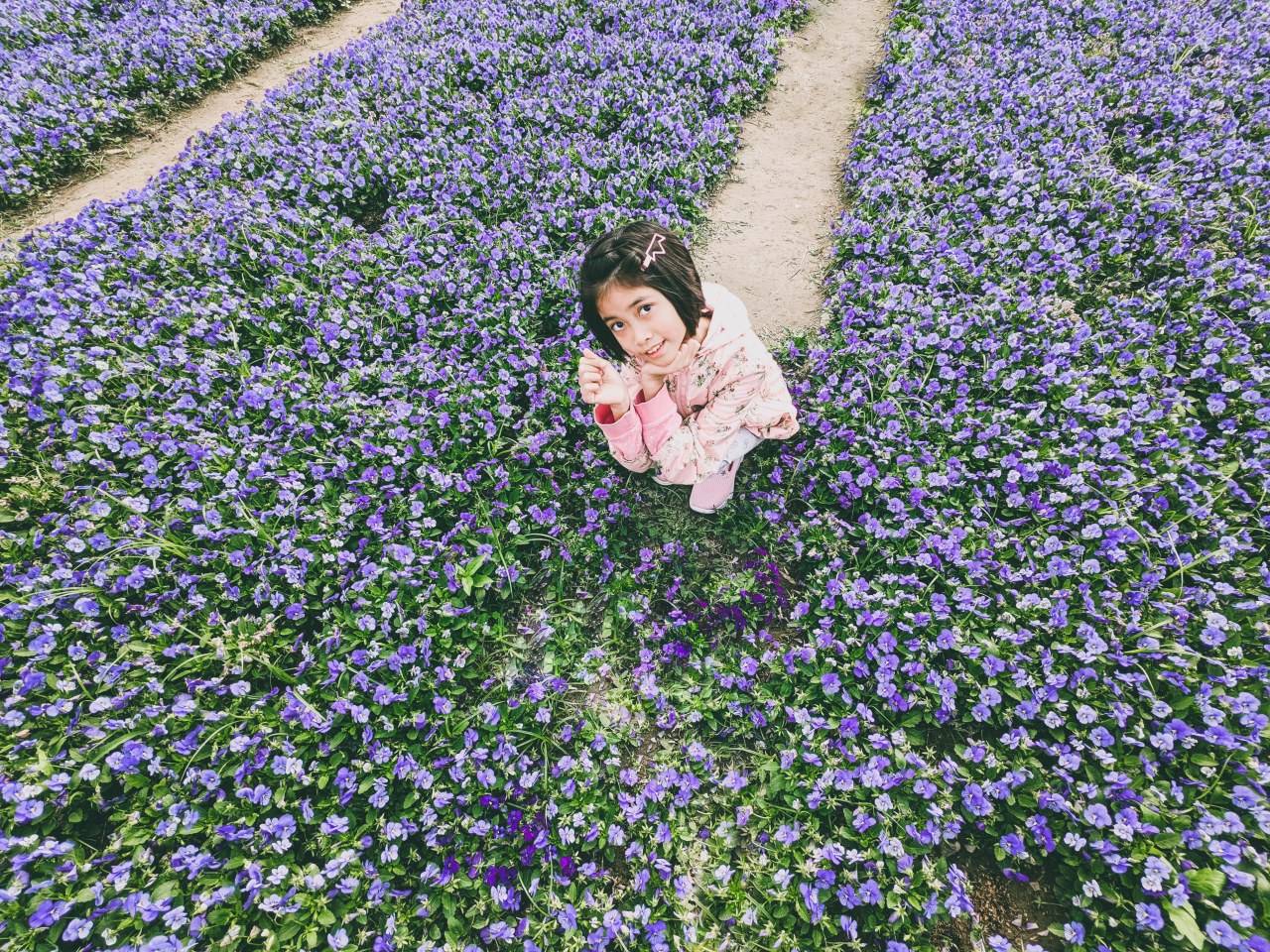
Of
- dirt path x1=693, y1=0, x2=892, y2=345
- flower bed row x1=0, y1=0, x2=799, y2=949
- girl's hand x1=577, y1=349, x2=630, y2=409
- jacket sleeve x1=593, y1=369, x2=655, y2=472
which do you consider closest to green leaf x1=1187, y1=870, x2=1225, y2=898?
flower bed row x1=0, y1=0, x2=799, y2=949

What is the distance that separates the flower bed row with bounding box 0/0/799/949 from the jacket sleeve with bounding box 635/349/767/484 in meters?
0.88

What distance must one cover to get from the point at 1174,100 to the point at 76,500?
10.6 m

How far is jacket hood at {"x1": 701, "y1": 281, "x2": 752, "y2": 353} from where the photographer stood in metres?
3.40

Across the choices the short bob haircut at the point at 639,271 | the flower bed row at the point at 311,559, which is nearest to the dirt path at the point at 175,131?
the flower bed row at the point at 311,559

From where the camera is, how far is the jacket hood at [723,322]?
3.40 m

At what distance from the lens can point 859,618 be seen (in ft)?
11.2

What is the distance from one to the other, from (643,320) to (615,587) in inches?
71.9

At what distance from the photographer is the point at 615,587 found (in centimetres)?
387

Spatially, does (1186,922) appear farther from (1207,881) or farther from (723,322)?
(723,322)

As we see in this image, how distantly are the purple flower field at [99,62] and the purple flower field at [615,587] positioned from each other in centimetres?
299

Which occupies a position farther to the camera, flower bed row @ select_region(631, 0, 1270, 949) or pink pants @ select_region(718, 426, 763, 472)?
pink pants @ select_region(718, 426, 763, 472)

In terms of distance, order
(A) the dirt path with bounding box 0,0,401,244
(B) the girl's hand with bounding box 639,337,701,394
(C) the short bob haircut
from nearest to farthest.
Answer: (C) the short bob haircut, (B) the girl's hand with bounding box 639,337,701,394, (A) the dirt path with bounding box 0,0,401,244

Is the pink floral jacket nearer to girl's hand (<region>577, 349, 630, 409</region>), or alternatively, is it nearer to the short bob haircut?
girl's hand (<region>577, 349, 630, 409</region>)

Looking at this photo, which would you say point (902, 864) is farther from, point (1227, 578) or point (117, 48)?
point (117, 48)
